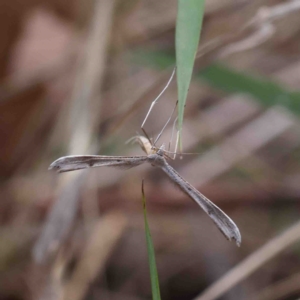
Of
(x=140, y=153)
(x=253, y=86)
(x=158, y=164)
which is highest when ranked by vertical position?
(x=140, y=153)

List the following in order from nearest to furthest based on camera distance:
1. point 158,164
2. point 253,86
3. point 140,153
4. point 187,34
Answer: point 187,34 < point 158,164 < point 253,86 < point 140,153

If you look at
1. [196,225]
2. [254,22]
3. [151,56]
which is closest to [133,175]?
Answer: [196,225]

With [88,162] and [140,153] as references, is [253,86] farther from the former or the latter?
[88,162]

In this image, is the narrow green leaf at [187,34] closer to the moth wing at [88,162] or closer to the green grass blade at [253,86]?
the moth wing at [88,162]

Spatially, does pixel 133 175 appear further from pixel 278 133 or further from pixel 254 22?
pixel 254 22

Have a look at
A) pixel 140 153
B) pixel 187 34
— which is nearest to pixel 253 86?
pixel 140 153

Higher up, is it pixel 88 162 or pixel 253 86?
pixel 253 86

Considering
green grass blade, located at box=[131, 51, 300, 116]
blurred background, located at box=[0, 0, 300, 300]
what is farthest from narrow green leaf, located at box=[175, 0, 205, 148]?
green grass blade, located at box=[131, 51, 300, 116]

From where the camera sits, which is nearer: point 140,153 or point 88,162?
point 88,162
